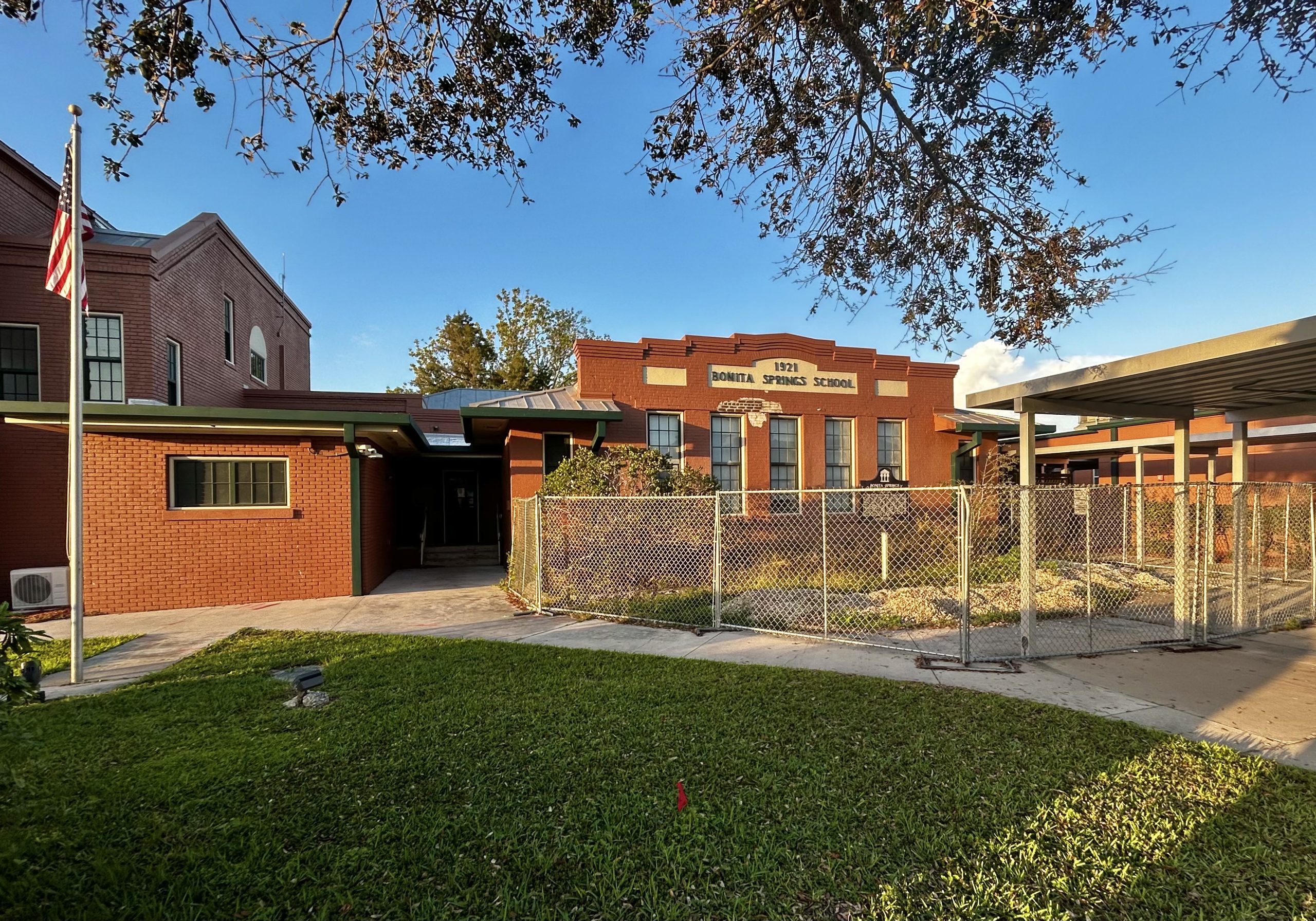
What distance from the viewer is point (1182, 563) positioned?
657cm

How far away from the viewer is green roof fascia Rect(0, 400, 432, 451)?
8883mm

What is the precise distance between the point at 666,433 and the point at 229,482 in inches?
346

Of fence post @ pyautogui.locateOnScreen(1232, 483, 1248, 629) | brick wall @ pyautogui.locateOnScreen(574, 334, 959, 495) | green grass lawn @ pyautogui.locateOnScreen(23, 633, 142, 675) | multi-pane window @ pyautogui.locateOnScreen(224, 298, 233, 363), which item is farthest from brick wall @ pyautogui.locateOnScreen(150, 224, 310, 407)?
fence post @ pyautogui.locateOnScreen(1232, 483, 1248, 629)

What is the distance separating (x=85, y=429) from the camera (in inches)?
370

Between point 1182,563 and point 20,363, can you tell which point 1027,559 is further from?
point 20,363

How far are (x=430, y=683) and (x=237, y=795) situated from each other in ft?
6.85

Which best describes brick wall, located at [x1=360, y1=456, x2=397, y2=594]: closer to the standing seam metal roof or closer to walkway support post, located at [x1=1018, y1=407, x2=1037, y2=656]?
the standing seam metal roof

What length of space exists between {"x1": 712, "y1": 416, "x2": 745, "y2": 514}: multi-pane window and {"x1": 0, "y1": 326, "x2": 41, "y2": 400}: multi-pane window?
13.8 meters

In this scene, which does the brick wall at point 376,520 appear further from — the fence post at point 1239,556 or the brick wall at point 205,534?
the fence post at point 1239,556

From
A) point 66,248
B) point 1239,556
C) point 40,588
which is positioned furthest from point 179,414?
point 1239,556

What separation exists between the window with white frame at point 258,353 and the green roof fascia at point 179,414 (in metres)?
8.83

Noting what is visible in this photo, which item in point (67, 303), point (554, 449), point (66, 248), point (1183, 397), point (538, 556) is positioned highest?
point (67, 303)

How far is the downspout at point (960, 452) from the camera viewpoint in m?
16.6

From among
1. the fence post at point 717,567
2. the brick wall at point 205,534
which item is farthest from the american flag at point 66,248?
the fence post at point 717,567
